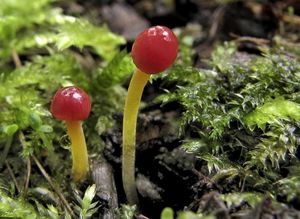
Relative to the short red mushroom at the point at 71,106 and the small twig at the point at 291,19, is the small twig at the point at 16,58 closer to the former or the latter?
the short red mushroom at the point at 71,106

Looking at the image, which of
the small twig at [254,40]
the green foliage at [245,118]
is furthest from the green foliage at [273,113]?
the small twig at [254,40]

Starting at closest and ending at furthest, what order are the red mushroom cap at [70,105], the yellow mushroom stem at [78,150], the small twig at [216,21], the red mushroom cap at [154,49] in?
the red mushroom cap at [154,49] → the red mushroom cap at [70,105] → the yellow mushroom stem at [78,150] → the small twig at [216,21]

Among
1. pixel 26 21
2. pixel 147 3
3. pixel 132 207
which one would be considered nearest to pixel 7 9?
pixel 26 21

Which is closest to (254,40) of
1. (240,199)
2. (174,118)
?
(174,118)

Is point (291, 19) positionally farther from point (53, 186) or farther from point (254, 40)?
point (53, 186)

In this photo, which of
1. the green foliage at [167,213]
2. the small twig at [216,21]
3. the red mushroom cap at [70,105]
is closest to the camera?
the green foliage at [167,213]

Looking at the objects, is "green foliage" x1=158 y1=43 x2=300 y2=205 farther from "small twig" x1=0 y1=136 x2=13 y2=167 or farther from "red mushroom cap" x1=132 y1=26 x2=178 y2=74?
"small twig" x1=0 y1=136 x2=13 y2=167

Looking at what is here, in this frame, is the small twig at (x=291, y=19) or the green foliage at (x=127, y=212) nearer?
the green foliage at (x=127, y=212)

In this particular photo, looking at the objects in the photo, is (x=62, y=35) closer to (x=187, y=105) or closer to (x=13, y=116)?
(x=13, y=116)
